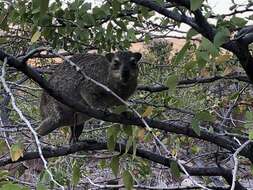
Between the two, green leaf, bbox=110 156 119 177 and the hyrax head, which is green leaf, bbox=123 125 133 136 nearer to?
green leaf, bbox=110 156 119 177

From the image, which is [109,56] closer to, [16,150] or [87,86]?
[87,86]

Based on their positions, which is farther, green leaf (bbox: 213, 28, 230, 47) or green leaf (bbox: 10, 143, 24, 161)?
green leaf (bbox: 10, 143, 24, 161)

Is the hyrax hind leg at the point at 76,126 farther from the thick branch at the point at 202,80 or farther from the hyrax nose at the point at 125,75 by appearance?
the thick branch at the point at 202,80

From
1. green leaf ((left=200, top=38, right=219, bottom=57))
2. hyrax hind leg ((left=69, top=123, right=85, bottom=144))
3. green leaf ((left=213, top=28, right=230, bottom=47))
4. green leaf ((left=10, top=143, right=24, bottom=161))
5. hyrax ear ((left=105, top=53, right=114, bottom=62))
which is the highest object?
green leaf ((left=213, top=28, right=230, bottom=47))

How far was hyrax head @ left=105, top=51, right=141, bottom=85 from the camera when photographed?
4141mm

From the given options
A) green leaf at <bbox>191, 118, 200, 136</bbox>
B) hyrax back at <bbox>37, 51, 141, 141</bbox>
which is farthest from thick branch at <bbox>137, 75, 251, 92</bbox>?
green leaf at <bbox>191, 118, 200, 136</bbox>

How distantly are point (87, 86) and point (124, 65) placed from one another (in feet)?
1.07

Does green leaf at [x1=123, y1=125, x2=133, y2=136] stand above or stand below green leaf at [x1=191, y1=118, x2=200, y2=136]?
below

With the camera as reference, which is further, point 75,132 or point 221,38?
point 75,132

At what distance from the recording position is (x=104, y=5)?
2.86m

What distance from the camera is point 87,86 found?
4164 millimetres

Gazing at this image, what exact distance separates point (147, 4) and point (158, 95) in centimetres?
172

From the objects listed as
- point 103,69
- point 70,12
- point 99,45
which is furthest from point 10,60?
point 103,69

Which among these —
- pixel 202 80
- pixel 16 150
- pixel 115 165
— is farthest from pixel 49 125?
pixel 16 150
